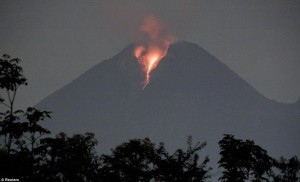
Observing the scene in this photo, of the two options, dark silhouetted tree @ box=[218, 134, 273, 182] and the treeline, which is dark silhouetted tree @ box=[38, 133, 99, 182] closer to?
the treeline

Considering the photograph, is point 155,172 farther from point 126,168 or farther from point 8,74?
point 8,74

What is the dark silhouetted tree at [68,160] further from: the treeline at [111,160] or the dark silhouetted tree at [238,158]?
the dark silhouetted tree at [238,158]

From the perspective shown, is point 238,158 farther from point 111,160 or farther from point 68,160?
point 68,160

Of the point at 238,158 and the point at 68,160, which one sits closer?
the point at 238,158

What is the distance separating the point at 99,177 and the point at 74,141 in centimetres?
1070

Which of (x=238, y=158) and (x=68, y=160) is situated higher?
(x=68, y=160)

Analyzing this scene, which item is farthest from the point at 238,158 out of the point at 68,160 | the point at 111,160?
the point at 68,160

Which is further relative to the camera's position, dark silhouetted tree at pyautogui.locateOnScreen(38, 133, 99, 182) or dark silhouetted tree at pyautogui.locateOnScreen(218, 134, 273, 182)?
dark silhouetted tree at pyautogui.locateOnScreen(218, 134, 273, 182)

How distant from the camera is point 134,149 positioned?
1026 inches

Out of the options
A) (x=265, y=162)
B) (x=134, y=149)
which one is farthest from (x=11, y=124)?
(x=265, y=162)

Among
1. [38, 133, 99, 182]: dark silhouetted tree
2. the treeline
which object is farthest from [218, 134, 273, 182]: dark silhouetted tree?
[38, 133, 99, 182]: dark silhouetted tree

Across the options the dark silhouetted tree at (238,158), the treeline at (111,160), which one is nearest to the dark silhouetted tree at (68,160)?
the treeline at (111,160)

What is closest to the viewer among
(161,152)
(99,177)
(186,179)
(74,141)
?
(186,179)

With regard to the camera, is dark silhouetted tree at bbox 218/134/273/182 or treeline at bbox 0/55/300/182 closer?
treeline at bbox 0/55/300/182
